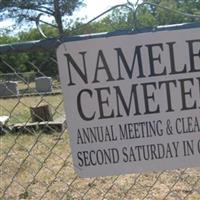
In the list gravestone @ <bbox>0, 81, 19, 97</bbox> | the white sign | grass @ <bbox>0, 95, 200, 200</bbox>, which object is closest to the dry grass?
grass @ <bbox>0, 95, 200, 200</bbox>

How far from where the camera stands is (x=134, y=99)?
2.19 m

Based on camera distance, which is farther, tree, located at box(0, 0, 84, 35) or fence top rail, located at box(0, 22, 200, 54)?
tree, located at box(0, 0, 84, 35)

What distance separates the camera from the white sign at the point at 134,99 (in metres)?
2.15

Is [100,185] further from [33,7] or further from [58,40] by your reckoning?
[33,7]

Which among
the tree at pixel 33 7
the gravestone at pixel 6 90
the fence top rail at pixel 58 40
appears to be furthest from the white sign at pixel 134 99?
the tree at pixel 33 7

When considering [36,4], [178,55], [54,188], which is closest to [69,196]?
[54,188]

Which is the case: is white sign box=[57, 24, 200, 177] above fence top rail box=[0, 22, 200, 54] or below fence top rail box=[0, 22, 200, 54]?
below

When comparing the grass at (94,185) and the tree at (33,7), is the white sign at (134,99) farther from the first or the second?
the tree at (33,7)

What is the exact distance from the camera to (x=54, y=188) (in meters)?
4.38

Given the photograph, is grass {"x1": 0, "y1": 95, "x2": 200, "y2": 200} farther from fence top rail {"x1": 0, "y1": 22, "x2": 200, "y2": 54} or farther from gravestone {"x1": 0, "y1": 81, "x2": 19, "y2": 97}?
fence top rail {"x1": 0, "y1": 22, "x2": 200, "y2": 54}

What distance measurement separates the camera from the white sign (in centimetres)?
215

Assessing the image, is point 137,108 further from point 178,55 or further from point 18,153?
point 18,153

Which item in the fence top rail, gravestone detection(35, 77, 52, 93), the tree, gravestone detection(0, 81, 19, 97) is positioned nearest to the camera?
the fence top rail

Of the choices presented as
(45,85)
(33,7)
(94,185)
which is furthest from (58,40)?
(33,7)
